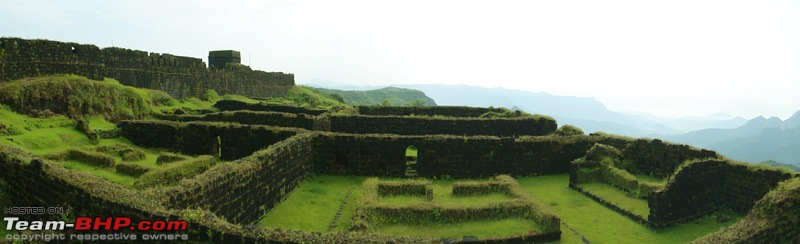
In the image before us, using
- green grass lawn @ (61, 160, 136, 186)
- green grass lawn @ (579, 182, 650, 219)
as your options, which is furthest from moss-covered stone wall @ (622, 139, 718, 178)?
green grass lawn @ (61, 160, 136, 186)

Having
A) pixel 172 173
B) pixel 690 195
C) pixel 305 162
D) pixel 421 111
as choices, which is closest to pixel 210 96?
pixel 421 111

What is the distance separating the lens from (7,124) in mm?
16688

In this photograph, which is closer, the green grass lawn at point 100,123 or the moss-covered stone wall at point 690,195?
the moss-covered stone wall at point 690,195

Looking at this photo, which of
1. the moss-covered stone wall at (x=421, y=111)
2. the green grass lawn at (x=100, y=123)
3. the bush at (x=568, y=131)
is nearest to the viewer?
the green grass lawn at (x=100, y=123)

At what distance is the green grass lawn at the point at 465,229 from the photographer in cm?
1051

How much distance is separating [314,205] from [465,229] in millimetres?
4405

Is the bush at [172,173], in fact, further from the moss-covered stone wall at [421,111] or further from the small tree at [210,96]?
the small tree at [210,96]

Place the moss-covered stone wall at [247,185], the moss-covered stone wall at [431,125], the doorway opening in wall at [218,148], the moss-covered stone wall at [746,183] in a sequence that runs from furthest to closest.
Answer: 1. the moss-covered stone wall at [431,125]
2. the doorway opening in wall at [218,148]
3. the moss-covered stone wall at [746,183]
4. the moss-covered stone wall at [247,185]

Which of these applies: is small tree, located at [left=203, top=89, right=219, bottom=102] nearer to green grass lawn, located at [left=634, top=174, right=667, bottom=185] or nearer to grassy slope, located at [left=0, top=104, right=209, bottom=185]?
grassy slope, located at [left=0, top=104, right=209, bottom=185]

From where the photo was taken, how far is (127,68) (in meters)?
28.5

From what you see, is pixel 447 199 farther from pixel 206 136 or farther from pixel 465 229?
pixel 206 136

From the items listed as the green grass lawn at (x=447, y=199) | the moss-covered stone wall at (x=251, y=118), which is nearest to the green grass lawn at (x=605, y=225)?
the green grass lawn at (x=447, y=199)

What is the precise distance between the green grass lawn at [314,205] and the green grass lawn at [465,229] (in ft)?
4.54

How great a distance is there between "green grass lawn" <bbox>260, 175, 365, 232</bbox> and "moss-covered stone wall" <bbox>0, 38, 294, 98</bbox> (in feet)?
52.7
